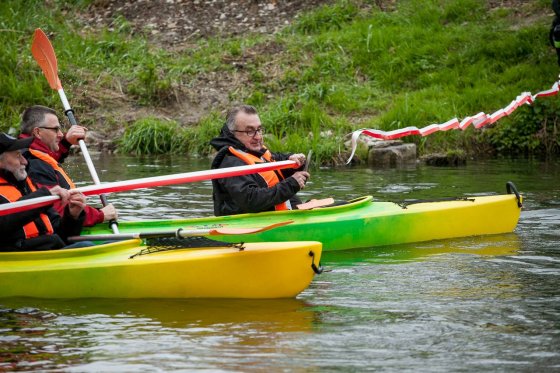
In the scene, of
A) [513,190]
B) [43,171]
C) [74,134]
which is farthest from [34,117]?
[513,190]

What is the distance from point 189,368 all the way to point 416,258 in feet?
10.1

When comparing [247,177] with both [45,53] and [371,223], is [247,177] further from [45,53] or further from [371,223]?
[45,53]

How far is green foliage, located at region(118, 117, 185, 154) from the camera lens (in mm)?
13828

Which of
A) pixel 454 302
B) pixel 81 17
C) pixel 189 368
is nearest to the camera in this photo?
pixel 189 368

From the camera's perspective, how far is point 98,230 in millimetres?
7352

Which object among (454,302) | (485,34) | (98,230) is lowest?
(454,302)

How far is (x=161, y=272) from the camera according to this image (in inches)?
237

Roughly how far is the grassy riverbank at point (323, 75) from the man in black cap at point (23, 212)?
645cm

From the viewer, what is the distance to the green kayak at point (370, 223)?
7.44 metres

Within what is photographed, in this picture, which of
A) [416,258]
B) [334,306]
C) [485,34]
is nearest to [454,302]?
[334,306]

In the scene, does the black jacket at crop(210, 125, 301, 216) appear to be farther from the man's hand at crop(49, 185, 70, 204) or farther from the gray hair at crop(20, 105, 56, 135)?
the man's hand at crop(49, 185, 70, 204)

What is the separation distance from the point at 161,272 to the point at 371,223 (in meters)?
2.32

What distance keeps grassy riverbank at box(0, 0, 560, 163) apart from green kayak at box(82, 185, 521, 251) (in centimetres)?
461

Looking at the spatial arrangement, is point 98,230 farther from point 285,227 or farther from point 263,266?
point 263,266
